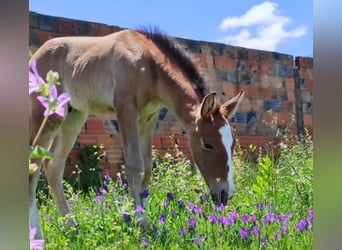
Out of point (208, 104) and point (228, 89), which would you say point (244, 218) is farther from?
point (228, 89)

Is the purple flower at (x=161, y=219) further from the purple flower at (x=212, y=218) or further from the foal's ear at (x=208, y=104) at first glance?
the foal's ear at (x=208, y=104)

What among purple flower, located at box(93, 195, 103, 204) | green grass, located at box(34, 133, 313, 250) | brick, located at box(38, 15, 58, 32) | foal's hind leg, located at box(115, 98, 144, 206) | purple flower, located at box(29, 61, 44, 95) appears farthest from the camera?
foal's hind leg, located at box(115, 98, 144, 206)

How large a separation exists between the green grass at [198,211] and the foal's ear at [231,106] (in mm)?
112

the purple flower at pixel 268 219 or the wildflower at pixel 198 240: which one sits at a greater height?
the purple flower at pixel 268 219

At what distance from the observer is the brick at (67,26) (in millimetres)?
1013

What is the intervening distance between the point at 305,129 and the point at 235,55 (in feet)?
0.81

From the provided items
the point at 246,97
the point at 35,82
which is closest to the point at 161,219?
the point at 246,97

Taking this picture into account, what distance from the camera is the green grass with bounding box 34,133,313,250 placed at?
1062 mm

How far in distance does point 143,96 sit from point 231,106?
0.23 meters

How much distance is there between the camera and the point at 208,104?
4.15 ft

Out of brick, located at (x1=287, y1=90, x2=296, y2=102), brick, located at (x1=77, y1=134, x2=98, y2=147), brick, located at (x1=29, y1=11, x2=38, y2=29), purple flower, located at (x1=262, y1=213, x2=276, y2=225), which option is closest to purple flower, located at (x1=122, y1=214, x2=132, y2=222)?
brick, located at (x1=77, y1=134, x2=98, y2=147)

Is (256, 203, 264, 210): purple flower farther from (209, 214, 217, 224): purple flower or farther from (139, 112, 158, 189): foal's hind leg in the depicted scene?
(139, 112, 158, 189): foal's hind leg

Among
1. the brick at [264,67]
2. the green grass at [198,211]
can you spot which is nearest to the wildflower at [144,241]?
the green grass at [198,211]
